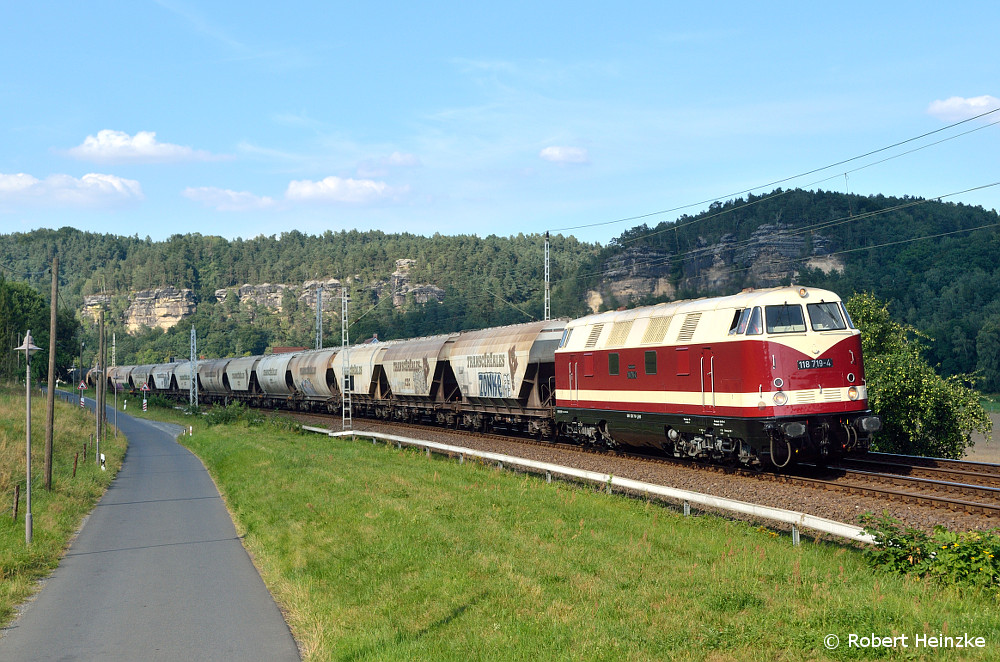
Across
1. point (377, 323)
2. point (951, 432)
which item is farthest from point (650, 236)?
point (951, 432)

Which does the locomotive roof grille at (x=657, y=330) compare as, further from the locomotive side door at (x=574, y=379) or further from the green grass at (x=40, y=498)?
the green grass at (x=40, y=498)

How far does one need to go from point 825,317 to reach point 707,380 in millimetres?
3255

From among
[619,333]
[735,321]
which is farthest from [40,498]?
[735,321]

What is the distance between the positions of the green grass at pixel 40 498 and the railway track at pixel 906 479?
1572 cm

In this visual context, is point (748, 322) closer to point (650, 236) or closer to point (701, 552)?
point (701, 552)

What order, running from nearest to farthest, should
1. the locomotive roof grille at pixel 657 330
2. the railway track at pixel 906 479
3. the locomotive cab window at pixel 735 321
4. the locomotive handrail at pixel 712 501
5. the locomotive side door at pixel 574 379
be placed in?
the locomotive handrail at pixel 712 501, the railway track at pixel 906 479, the locomotive cab window at pixel 735 321, the locomotive roof grille at pixel 657 330, the locomotive side door at pixel 574 379

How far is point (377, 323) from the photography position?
6885 inches

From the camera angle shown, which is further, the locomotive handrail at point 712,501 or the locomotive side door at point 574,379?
the locomotive side door at point 574,379

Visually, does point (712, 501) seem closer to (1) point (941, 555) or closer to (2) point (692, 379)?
(1) point (941, 555)

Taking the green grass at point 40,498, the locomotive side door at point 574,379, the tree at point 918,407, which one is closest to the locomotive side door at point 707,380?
the locomotive side door at point 574,379

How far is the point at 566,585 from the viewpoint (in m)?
11.3

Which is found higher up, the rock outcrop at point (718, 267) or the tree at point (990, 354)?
the rock outcrop at point (718, 267)

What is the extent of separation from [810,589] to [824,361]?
10556 millimetres

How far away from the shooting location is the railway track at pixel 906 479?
→ 645 inches
